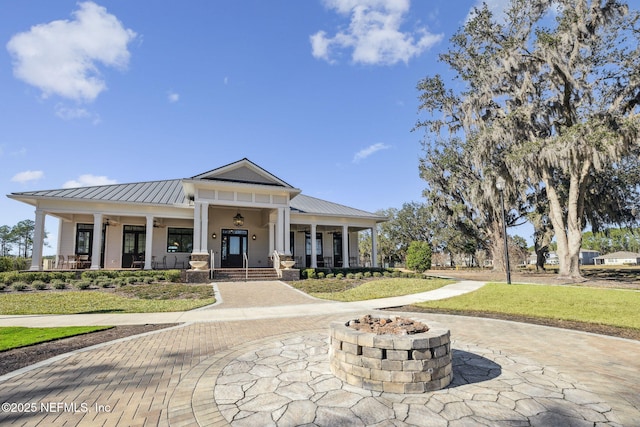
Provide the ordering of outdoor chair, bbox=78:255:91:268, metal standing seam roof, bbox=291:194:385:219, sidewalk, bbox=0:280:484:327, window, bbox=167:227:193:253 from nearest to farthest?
1. sidewalk, bbox=0:280:484:327
2. outdoor chair, bbox=78:255:91:268
3. window, bbox=167:227:193:253
4. metal standing seam roof, bbox=291:194:385:219

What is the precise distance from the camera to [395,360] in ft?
11.3

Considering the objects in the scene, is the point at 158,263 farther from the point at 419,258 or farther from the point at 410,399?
the point at 410,399

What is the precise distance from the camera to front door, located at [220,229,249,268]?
19.5 metres

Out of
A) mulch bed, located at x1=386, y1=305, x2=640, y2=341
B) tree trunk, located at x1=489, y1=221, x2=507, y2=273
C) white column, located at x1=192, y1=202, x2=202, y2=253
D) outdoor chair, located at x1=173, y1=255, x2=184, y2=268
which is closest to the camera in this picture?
mulch bed, located at x1=386, y1=305, x2=640, y2=341

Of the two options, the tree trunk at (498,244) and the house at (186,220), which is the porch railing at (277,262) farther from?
the tree trunk at (498,244)

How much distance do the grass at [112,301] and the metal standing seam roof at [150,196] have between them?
605 cm

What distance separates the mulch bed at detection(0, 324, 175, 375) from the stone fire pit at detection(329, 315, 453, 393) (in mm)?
4293

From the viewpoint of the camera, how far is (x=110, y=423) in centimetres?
277

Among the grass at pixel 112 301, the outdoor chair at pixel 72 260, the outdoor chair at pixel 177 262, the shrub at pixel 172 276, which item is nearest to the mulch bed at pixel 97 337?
the grass at pixel 112 301

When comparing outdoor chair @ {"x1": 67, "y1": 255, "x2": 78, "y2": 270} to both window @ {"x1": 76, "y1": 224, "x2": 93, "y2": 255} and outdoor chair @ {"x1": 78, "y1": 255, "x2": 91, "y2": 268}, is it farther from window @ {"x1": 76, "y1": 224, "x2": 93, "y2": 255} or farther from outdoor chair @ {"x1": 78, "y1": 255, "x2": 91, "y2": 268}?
window @ {"x1": 76, "y1": 224, "x2": 93, "y2": 255}

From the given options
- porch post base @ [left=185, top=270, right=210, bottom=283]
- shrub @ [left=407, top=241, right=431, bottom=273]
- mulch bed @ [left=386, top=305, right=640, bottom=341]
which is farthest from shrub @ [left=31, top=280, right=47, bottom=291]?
shrub @ [left=407, top=241, right=431, bottom=273]

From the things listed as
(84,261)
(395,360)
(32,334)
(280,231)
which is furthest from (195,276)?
(395,360)

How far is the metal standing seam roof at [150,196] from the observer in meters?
15.9

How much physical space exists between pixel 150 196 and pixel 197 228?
4.39m
